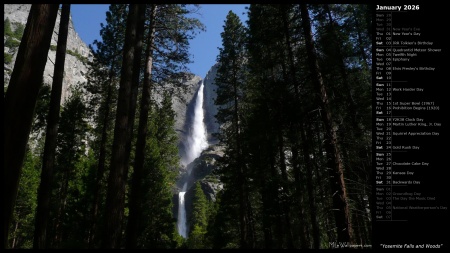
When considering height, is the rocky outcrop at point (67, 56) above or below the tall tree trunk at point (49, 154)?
above

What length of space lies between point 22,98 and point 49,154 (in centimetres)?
600

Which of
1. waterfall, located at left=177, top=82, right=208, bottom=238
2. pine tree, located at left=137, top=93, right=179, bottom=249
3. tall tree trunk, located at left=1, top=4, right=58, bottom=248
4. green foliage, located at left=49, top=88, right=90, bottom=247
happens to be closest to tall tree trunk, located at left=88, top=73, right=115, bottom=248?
pine tree, located at left=137, top=93, right=179, bottom=249

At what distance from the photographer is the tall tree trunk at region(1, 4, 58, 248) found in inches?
123

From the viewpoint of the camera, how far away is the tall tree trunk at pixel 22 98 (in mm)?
3129

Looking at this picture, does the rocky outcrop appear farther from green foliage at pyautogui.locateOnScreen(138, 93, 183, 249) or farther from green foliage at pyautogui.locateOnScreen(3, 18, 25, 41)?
green foliage at pyautogui.locateOnScreen(138, 93, 183, 249)

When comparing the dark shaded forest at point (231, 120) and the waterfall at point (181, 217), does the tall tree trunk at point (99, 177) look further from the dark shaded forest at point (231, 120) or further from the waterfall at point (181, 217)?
the waterfall at point (181, 217)

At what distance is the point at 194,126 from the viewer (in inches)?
4552

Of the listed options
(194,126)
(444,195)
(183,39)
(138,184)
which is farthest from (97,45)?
(194,126)

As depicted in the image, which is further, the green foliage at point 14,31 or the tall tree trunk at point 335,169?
the green foliage at point 14,31

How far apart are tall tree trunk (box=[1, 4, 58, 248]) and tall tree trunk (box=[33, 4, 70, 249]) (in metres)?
5.62

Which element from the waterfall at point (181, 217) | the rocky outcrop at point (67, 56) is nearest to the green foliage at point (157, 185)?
the waterfall at point (181, 217)

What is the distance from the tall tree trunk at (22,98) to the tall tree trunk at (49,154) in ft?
18.4

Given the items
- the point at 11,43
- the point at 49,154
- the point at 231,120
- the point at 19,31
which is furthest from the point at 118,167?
the point at 19,31

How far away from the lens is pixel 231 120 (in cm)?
2150
